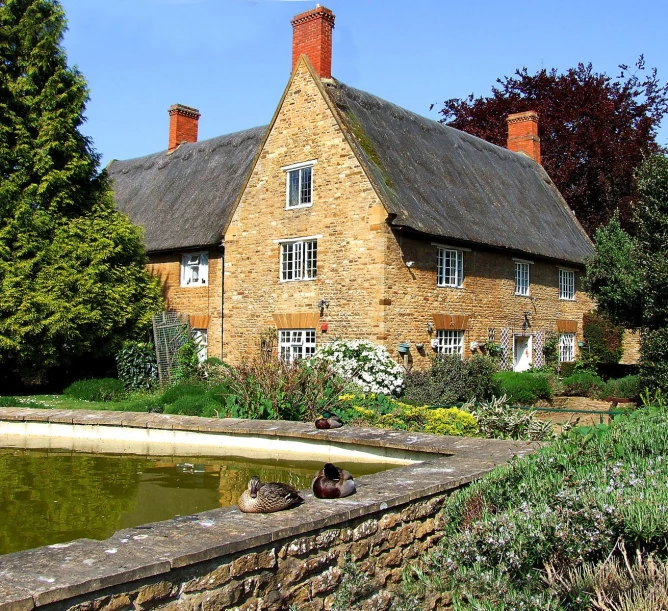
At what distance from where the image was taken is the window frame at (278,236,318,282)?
2027cm

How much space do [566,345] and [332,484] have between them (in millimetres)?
22941

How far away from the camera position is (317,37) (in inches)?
811

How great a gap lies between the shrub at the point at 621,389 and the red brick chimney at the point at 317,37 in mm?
12175

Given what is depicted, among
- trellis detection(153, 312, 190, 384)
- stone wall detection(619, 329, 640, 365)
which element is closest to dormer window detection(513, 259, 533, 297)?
stone wall detection(619, 329, 640, 365)

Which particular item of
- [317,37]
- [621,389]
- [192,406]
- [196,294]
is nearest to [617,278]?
[621,389]

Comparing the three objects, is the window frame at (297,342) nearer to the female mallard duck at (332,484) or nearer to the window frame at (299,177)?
the window frame at (299,177)

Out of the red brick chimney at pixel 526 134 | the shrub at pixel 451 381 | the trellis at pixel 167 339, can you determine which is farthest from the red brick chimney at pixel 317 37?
the red brick chimney at pixel 526 134

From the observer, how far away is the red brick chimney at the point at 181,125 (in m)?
30.6

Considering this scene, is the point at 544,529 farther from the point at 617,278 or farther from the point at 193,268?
the point at 193,268

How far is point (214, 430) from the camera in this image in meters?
8.46

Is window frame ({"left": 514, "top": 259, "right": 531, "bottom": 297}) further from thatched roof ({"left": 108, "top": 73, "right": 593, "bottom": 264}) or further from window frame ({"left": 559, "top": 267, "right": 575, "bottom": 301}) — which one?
window frame ({"left": 559, "top": 267, "right": 575, "bottom": 301})

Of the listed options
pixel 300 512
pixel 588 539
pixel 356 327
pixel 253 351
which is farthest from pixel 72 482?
pixel 253 351

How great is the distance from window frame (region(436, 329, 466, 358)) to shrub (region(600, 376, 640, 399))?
4341 millimetres

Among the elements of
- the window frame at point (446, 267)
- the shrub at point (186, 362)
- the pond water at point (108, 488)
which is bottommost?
the pond water at point (108, 488)
